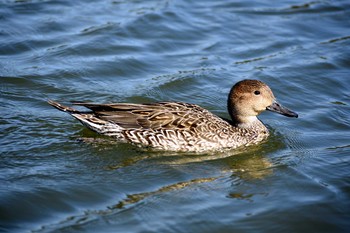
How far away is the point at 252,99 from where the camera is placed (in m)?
11.0

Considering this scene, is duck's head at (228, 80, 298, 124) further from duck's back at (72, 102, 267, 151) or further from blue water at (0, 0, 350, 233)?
blue water at (0, 0, 350, 233)

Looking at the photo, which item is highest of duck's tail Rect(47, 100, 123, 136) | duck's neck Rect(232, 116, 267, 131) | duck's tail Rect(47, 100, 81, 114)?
duck's tail Rect(47, 100, 81, 114)

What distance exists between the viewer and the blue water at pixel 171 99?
8.73 m

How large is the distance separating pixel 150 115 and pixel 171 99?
2048 millimetres

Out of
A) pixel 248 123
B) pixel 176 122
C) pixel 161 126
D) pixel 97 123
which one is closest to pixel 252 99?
pixel 248 123

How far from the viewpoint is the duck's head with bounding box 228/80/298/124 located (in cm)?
1098

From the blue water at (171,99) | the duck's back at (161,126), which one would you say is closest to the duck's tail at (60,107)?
the duck's back at (161,126)

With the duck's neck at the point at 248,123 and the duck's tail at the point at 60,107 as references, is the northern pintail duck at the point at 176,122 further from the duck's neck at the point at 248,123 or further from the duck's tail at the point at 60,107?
the duck's neck at the point at 248,123

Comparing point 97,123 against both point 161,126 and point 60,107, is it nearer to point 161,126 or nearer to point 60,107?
point 60,107

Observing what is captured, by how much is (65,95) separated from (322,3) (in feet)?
27.0

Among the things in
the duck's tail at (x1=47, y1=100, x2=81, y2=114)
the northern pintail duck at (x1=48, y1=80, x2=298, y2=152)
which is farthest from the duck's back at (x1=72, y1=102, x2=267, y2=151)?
the duck's tail at (x1=47, y1=100, x2=81, y2=114)

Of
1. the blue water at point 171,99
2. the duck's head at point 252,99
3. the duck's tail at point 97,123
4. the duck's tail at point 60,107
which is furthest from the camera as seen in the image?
the duck's head at point 252,99

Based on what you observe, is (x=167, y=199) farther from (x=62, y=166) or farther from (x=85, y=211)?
(x=62, y=166)

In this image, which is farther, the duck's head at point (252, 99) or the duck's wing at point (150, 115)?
the duck's head at point (252, 99)
